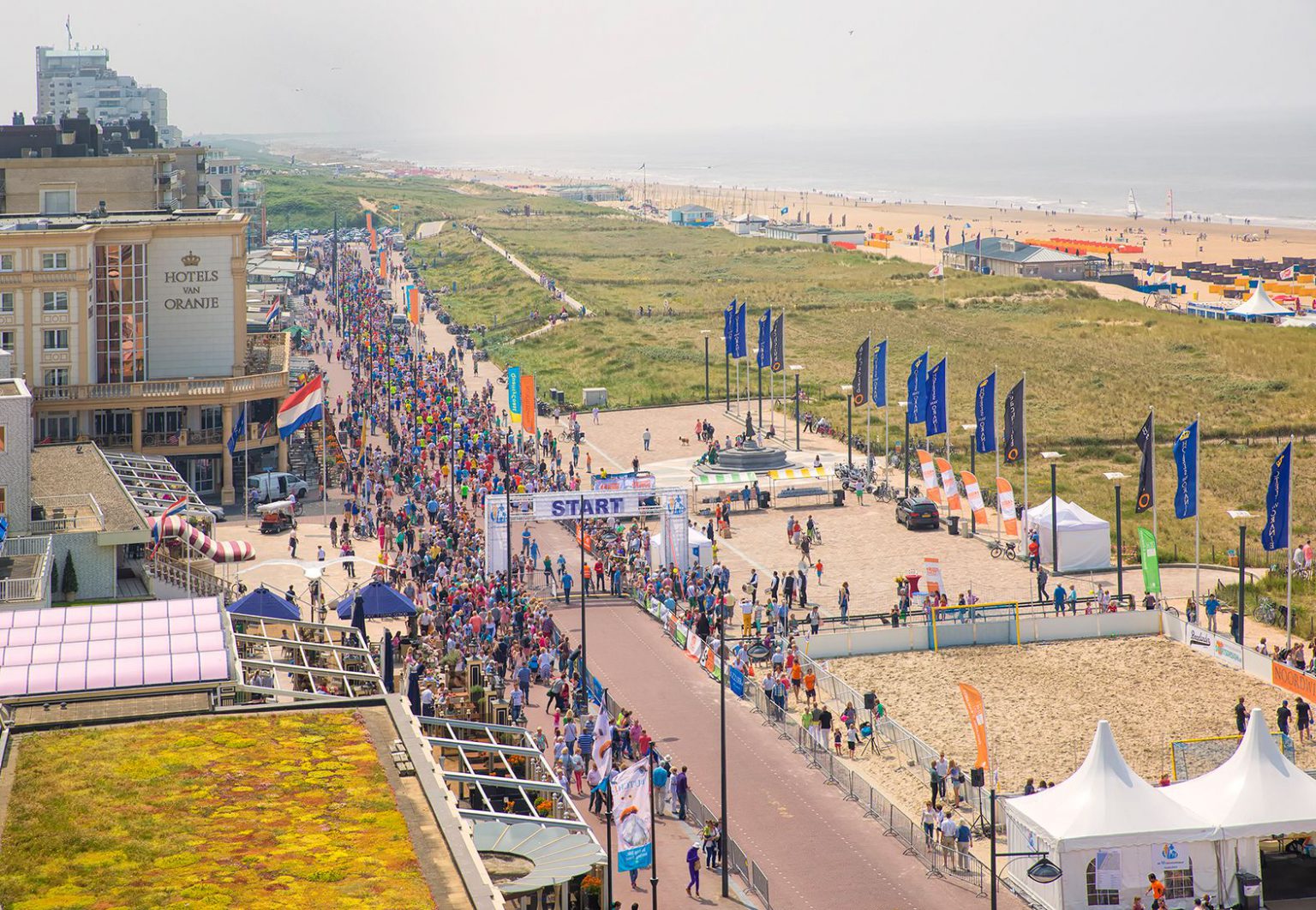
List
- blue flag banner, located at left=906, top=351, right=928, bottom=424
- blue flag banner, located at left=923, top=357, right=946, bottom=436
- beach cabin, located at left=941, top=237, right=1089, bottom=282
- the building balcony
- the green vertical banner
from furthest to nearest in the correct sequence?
beach cabin, located at left=941, top=237, right=1089, bottom=282
blue flag banner, located at left=906, top=351, right=928, bottom=424
the building balcony
blue flag banner, located at left=923, top=357, right=946, bottom=436
the green vertical banner

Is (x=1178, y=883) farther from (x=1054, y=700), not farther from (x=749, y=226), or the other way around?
(x=749, y=226)

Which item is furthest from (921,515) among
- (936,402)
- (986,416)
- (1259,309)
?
(1259,309)

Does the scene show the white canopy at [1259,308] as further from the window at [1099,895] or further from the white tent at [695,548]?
the window at [1099,895]

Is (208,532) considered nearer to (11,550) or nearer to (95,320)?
(11,550)

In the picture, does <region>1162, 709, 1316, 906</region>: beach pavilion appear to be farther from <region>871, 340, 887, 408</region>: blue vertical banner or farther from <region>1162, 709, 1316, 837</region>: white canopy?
<region>871, 340, 887, 408</region>: blue vertical banner

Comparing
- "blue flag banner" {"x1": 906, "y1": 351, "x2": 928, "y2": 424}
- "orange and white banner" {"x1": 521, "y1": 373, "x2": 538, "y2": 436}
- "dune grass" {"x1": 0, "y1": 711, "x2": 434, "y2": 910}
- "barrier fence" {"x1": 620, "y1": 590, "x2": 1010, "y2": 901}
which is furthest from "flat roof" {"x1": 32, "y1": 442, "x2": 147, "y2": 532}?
"blue flag banner" {"x1": 906, "y1": 351, "x2": 928, "y2": 424}

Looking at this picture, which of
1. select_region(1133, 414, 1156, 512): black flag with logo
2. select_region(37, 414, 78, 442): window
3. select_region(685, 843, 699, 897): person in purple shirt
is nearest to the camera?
select_region(685, 843, 699, 897): person in purple shirt

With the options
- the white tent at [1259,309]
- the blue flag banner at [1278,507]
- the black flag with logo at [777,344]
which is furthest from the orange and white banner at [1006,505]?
the white tent at [1259,309]
